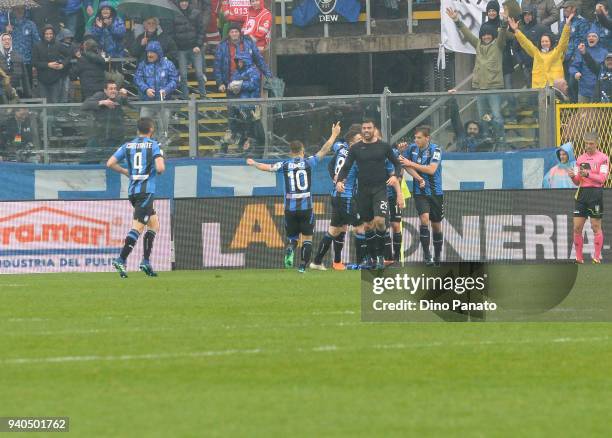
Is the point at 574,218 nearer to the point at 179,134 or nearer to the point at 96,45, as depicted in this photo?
the point at 179,134

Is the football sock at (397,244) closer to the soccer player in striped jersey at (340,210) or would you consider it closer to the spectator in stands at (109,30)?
the soccer player in striped jersey at (340,210)

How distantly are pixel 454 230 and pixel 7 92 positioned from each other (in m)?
9.26

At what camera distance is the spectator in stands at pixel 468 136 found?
25016 millimetres

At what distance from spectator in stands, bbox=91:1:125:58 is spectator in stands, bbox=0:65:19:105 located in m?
2.03

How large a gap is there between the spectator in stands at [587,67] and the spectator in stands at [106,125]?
26.0ft

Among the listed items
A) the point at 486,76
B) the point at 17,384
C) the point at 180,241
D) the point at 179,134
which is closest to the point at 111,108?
the point at 179,134

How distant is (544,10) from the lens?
2738 centimetres

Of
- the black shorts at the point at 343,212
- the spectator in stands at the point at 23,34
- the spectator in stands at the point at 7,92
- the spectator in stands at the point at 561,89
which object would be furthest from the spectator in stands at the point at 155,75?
the spectator in stands at the point at 561,89

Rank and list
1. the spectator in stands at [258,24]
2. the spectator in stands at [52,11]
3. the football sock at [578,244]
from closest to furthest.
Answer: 1. the football sock at [578,244]
2. the spectator in stands at [258,24]
3. the spectator in stands at [52,11]

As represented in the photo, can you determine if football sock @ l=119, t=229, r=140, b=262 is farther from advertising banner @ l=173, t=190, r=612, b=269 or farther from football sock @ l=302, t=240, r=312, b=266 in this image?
football sock @ l=302, t=240, r=312, b=266

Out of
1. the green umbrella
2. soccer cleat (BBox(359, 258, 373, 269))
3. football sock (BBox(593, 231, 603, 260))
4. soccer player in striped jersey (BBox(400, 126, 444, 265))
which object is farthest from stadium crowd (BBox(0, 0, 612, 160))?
soccer cleat (BBox(359, 258, 373, 269))

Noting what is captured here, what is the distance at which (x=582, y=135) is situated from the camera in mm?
25359

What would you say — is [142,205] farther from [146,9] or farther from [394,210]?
[146,9]

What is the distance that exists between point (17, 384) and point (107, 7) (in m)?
21.1
